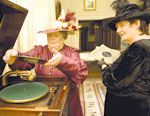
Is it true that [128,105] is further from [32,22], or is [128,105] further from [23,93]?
[32,22]

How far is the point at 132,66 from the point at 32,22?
897 millimetres

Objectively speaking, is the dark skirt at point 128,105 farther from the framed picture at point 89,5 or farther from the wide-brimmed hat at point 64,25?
the framed picture at point 89,5

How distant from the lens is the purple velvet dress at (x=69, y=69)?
47.7 inches

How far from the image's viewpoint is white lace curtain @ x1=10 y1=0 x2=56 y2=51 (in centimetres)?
168

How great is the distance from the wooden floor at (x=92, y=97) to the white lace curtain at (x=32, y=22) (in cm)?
135

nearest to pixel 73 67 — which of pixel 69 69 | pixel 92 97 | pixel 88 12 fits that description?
pixel 69 69

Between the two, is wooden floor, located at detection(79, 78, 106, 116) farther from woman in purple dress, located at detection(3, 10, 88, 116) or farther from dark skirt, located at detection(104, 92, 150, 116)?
woman in purple dress, located at detection(3, 10, 88, 116)

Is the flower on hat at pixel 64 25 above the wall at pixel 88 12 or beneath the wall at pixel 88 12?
beneath

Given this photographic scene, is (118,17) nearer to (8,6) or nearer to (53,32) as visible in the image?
(53,32)

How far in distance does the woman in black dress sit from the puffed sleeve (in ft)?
0.72

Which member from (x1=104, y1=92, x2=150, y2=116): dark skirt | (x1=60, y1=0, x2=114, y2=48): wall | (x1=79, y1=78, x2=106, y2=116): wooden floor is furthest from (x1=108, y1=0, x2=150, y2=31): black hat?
(x1=60, y1=0, x2=114, y2=48): wall

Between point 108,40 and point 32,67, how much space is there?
4319 millimetres

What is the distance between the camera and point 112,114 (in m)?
1.56

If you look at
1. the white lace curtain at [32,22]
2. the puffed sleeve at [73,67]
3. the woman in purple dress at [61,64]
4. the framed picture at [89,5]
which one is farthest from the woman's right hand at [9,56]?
the framed picture at [89,5]
